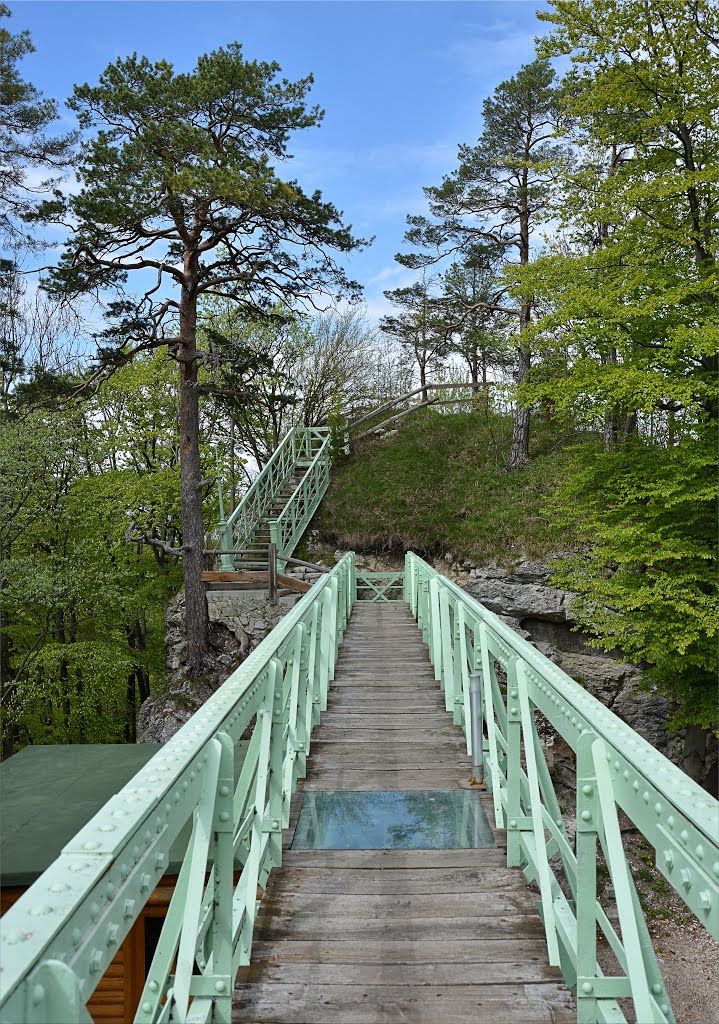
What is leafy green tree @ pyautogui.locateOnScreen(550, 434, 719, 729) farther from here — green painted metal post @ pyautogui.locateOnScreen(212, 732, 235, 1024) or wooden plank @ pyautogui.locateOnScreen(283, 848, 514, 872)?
green painted metal post @ pyautogui.locateOnScreen(212, 732, 235, 1024)

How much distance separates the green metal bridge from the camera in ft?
4.78

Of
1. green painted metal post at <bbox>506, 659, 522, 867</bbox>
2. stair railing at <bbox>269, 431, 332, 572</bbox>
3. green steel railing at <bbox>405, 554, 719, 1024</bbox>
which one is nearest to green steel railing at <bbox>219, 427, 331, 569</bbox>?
stair railing at <bbox>269, 431, 332, 572</bbox>

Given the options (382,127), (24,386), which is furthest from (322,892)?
(382,127)

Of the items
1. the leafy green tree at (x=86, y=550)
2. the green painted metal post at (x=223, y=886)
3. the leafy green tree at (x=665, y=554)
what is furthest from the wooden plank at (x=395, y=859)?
the leafy green tree at (x=86, y=550)

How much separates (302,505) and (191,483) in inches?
230

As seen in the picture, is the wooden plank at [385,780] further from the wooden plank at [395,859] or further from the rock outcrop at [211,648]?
the rock outcrop at [211,648]

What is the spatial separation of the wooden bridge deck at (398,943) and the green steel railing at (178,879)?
0.56ft

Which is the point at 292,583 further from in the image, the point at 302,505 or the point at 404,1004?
the point at 404,1004

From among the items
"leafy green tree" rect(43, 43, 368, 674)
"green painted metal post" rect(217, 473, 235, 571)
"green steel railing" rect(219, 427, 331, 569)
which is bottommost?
"green painted metal post" rect(217, 473, 235, 571)

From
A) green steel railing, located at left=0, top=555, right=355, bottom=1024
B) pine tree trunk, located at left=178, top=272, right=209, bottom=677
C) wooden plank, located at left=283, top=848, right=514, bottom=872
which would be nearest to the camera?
green steel railing, located at left=0, top=555, right=355, bottom=1024

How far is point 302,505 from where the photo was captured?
20.9 m

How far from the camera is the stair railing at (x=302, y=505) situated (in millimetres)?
18688

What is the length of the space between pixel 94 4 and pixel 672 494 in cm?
1136

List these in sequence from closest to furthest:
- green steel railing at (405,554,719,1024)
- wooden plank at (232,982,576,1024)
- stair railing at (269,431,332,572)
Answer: green steel railing at (405,554,719,1024)
wooden plank at (232,982,576,1024)
stair railing at (269,431,332,572)
